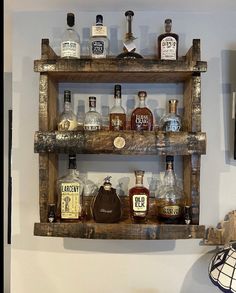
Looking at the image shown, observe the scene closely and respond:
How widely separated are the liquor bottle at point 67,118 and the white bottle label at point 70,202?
23 centimetres

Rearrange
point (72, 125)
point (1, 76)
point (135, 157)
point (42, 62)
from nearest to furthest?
1. point (1, 76)
2. point (42, 62)
3. point (72, 125)
4. point (135, 157)

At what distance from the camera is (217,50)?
1540 mm

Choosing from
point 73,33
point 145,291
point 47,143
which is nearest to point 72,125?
point 47,143

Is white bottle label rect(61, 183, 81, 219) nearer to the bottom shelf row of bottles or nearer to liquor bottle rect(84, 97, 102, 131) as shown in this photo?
the bottom shelf row of bottles

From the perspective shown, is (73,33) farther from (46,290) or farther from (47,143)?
(46,290)

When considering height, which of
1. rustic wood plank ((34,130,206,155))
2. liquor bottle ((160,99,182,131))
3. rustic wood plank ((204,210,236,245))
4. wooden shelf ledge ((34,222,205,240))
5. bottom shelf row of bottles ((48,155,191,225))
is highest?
liquor bottle ((160,99,182,131))

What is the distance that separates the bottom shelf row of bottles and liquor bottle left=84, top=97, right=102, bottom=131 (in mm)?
140

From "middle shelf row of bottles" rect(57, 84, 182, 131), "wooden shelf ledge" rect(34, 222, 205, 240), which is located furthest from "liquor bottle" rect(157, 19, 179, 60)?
"wooden shelf ledge" rect(34, 222, 205, 240)

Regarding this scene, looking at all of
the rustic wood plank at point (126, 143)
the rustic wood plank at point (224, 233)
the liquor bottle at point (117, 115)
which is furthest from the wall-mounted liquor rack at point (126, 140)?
the rustic wood plank at point (224, 233)

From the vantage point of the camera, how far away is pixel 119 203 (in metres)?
1.39

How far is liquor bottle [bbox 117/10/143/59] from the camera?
4.52 feet

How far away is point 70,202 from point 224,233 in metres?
0.65

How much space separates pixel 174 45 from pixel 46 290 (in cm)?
113

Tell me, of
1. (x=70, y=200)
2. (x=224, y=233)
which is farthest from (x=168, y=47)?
(x=224, y=233)
